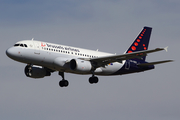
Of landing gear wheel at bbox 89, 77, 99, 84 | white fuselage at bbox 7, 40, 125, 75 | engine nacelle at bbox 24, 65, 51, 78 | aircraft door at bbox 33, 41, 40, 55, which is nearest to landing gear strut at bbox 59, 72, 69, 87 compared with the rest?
engine nacelle at bbox 24, 65, 51, 78

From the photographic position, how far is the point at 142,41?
61.9 meters

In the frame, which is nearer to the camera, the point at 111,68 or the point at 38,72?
the point at 38,72

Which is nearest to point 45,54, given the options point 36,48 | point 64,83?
point 36,48

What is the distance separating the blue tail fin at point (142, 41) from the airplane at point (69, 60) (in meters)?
3.39

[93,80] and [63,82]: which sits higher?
[63,82]

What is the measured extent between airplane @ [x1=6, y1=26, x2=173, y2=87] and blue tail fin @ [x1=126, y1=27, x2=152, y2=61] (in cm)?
339

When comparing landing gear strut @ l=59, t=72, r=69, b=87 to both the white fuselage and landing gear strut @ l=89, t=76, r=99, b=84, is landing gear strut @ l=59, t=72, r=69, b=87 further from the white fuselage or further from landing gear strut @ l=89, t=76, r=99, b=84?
landing gear strut @ l=89, t=76, r=99, b=84

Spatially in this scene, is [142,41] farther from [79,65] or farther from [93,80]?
[79,65]

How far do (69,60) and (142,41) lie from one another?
54.0 feet

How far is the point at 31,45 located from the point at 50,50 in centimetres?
262

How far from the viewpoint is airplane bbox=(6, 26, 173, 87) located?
47875mm

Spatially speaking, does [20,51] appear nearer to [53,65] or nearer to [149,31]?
[53,65]

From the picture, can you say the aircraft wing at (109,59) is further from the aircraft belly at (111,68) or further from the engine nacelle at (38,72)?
the engine nacelle at (38,72)

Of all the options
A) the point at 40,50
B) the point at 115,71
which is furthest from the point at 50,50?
the point at 115,71
